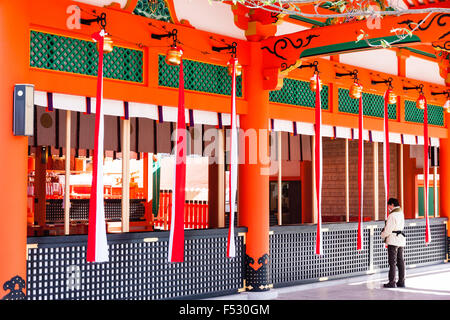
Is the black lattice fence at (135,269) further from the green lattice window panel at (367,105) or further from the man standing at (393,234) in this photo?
the green lattice window panel at (367,105)

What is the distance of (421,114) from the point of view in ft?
41.7

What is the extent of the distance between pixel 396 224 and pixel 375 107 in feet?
8.28

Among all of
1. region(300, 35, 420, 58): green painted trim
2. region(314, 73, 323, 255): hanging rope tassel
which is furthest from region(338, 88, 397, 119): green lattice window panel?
region(300, 35, 420, 58): green painted trim

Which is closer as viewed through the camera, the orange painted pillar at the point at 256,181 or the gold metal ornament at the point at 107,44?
the gold metal ornament at the point at 107,44

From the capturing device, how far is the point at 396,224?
983 cm

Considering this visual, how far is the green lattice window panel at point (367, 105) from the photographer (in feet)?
35.4

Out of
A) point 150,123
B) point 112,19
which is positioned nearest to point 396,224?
point 150,123

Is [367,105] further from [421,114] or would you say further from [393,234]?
[393,234]

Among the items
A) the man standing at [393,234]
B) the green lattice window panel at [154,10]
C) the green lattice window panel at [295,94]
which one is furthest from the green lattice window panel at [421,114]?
the green lattice window panel at [154,10]

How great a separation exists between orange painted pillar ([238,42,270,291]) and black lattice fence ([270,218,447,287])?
0.54 metres

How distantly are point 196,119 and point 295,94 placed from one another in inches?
82.8

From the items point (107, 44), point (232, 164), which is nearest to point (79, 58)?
point (107, 44)

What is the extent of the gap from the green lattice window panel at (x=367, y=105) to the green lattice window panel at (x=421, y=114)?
475 millimetres
